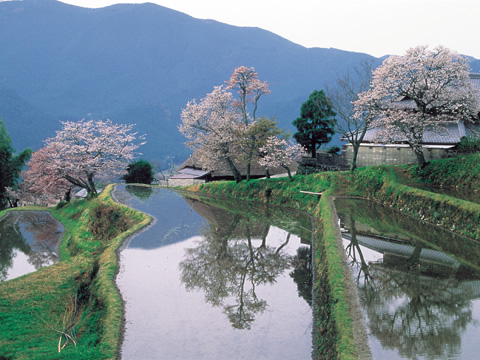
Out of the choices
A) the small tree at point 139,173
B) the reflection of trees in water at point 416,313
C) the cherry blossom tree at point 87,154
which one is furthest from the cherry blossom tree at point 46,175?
the reflection of trees in water at point 416,313

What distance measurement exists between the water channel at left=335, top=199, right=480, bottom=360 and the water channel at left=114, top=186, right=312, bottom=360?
191 centimetres

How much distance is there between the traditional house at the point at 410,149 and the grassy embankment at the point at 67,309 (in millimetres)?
20196

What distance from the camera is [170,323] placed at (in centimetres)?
1257

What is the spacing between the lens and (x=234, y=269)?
57.7ft

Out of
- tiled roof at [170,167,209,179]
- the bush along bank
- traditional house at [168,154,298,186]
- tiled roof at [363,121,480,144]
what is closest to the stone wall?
traditional house at [168,154,298,186]

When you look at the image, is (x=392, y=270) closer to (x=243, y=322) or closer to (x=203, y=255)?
(x=243, y=322)

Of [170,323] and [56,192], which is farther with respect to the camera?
[56,192]

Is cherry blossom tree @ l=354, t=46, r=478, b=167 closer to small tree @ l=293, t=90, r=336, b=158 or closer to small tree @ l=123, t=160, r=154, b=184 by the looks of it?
small tree @ l=293, t=90, r=336, b=158

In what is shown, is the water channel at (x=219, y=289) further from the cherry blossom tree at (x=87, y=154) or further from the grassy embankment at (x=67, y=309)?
the cherry blossom tree at (x=87, y=154)

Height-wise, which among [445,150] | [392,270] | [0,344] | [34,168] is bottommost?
[34,168]

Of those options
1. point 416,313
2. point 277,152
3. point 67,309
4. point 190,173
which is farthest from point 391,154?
point 190,173

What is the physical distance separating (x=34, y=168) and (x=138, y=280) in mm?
28460

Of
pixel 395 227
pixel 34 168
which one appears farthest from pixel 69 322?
pixel 34 168

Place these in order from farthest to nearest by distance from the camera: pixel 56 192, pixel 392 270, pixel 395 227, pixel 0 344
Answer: pixel 56 192
pixel 395 227
pixel 392 270
pixel 0 344
